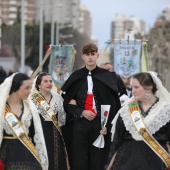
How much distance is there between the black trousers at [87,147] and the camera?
8641 millimetres

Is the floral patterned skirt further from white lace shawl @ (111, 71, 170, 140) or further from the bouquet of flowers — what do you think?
the bouquet of flowers

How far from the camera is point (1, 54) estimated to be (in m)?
77.1

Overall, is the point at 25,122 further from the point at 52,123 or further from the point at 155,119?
the point at 52,123

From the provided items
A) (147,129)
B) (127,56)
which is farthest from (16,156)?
(127,56)

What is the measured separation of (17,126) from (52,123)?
202 cm

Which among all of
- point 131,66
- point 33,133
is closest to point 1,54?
point 131,66

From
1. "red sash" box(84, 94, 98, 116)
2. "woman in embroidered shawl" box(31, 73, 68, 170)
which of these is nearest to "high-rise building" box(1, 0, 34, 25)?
"woman in embroidered shawl" box(31, 73, 68, 170)

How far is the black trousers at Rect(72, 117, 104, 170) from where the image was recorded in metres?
8.64

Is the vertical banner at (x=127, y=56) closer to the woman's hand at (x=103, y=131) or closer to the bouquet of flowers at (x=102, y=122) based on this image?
the bouquet of flowers at (x=102, y=122)

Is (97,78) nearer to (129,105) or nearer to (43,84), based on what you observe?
(43,84)

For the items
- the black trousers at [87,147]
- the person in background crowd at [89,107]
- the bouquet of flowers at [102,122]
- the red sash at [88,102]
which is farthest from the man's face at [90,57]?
the black trousers at [87,147]

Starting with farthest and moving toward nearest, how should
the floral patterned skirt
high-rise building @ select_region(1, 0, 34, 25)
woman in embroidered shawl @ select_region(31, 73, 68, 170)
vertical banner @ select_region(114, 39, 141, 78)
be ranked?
high-rise building @ select_region(1, 0, 34, 25) → vertical banner @ select_region(114, 39, 141, 78) → woman in embroidered shawl @ select_region(31, 73, 68, 170) → the floral patterned skirt

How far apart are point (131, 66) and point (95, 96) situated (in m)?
4.03

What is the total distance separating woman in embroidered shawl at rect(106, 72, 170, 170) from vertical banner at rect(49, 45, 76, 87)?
5.27 meters
